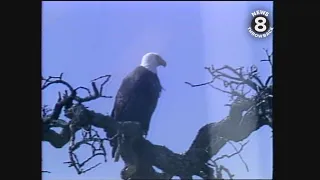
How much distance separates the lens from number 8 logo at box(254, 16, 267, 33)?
90 cm

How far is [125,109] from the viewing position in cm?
126

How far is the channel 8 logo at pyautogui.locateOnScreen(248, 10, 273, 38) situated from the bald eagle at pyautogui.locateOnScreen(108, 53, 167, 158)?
0.28 meters

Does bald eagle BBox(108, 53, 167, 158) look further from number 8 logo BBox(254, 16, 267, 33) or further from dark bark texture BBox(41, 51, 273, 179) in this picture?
number 8 logo BBox(254, 16, 267, 33)

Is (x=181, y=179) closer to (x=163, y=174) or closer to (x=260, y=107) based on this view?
(x=163, y=174)

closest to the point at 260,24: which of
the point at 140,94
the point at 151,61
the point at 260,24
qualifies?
the point at 260,24

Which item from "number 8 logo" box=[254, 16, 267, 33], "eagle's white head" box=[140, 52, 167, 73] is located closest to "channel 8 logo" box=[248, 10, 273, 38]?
"number 8 logo" box=[254, 16, 267, 33]

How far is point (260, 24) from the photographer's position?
0.94 metres

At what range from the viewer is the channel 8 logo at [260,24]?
88cm

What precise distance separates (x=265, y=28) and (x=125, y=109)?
20.3 inches

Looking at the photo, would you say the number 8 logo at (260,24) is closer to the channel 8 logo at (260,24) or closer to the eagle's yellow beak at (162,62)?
the channel 8 logo at (260,24)

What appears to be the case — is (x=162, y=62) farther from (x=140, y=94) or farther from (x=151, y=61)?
(x=140, y=94)
